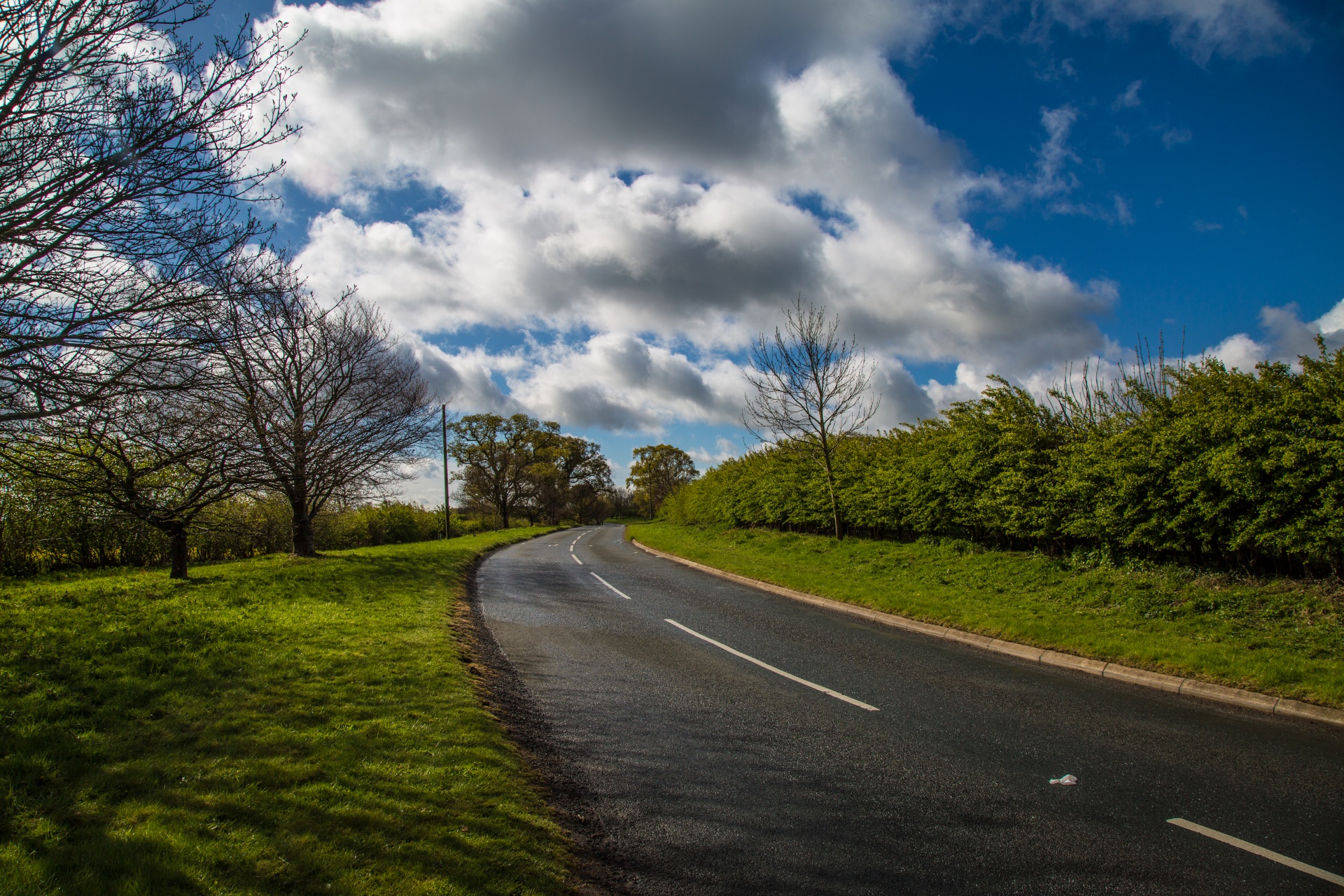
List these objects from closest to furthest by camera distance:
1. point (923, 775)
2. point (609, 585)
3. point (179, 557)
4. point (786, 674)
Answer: point (923, 775) < point (786, 674) < point (179, 557) < point (609, 585)

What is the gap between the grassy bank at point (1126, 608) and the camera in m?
6.40

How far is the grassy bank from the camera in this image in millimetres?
6398

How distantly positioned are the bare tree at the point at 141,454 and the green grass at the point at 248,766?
180 centimetres

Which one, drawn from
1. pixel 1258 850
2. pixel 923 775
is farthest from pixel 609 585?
pixel 1258 850

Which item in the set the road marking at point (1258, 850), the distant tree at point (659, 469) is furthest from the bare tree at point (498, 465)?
the road marking at point (1258, 850)

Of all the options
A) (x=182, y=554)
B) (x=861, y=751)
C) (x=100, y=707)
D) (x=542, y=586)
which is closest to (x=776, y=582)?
(x=542, y=586)

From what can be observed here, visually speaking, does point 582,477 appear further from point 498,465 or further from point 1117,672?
point 1117,672

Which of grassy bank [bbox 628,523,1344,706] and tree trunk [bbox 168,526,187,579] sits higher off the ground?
tree trunk [bbox 168,526,187,579]

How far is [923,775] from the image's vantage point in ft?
14.6

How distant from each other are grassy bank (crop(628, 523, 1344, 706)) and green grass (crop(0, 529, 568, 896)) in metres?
6.96

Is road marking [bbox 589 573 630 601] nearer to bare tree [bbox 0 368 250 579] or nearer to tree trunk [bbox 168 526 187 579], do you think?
bare tree [bbox 0 368 250 579]

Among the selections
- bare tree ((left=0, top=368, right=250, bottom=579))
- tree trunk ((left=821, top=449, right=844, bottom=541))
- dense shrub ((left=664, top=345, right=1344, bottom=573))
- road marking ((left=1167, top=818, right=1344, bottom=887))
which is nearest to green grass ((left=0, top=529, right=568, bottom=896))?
bare tree ((left=0, top=368, right=250, bottom=579))

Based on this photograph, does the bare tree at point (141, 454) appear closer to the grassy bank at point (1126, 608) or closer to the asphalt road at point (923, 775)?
the asphalt road at point (923, 775)

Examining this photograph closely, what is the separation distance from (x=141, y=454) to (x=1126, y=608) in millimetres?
14676
